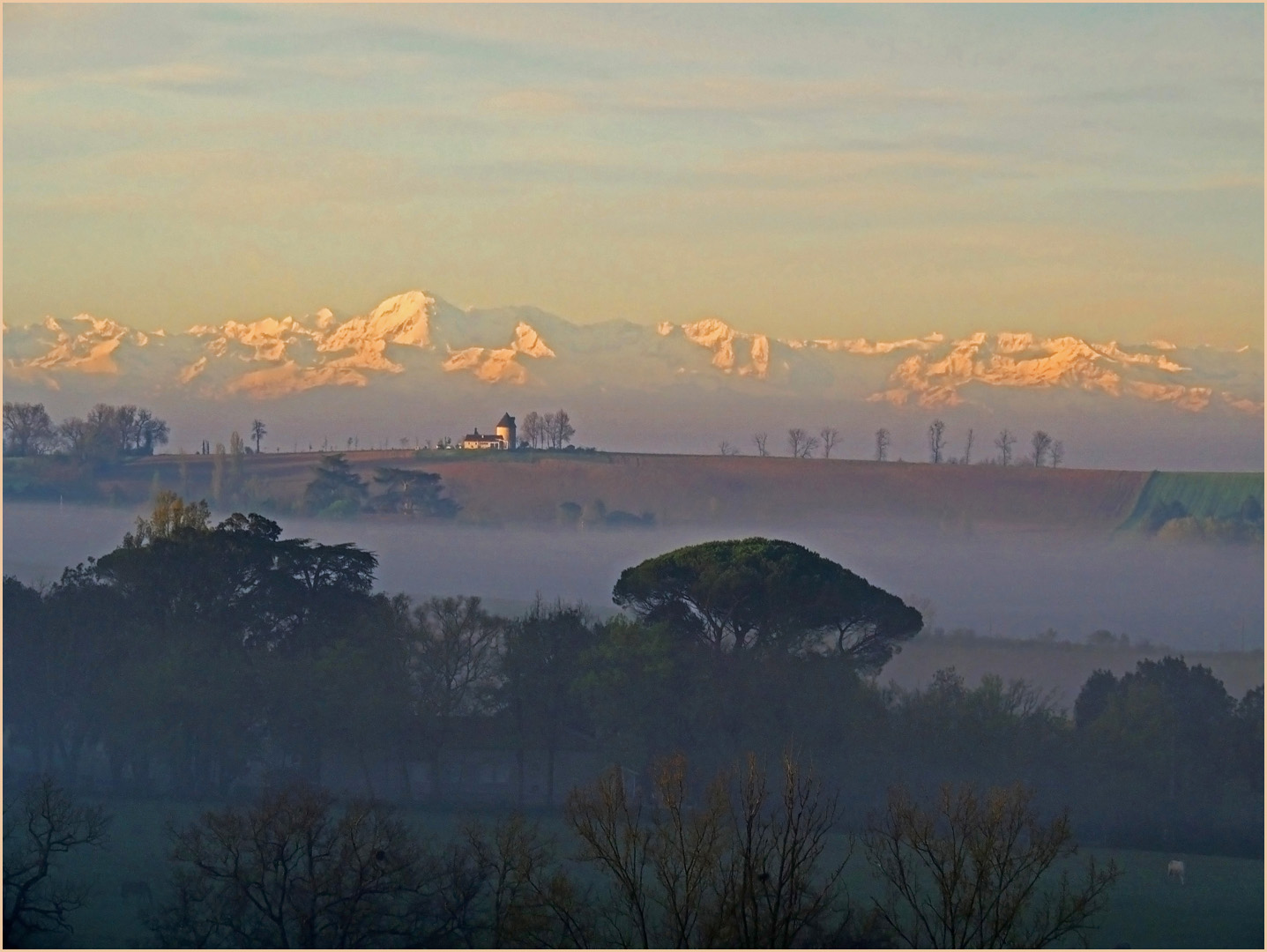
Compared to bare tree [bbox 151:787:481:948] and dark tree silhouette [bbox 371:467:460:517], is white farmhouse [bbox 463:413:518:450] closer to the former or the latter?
dark tree silhouette [bbox 371:467:460:517]

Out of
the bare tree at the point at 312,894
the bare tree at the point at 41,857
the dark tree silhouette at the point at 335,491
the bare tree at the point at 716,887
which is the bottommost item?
the bare tree at the point at 41,857

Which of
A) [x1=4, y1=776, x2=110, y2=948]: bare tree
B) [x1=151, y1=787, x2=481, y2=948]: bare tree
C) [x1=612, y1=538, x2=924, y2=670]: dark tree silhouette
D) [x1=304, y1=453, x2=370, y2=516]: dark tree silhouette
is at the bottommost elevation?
[x1=4, y1=776, x2=110, y2=948]: bare tree

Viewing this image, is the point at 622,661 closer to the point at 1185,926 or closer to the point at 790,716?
the point at 790,716

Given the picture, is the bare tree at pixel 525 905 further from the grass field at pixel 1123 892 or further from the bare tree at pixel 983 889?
the grass field at pixel 1123 892

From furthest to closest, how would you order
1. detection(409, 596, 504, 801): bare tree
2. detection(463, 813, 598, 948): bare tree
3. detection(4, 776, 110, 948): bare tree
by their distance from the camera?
detection(409, 596, 504, 801): bare tree, detection(4, 776, 110, 948): bare tree, detection(463, 813, 598, 948): bare tree

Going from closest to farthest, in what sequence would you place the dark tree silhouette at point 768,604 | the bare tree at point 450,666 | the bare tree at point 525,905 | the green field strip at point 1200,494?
the bare tree at point 525,905 → the bare tree at point 450,666 → the dark tree silhouette at point 768,604 → the green field strip at point 1200,494

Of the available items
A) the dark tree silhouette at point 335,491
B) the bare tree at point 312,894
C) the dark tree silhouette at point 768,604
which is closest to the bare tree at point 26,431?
the dark tree silhouette at point 335,491

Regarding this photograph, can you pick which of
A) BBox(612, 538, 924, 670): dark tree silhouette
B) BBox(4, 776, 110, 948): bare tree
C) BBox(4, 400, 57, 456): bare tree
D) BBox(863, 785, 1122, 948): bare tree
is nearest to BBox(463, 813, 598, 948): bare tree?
BBox(863, 785, 1122, 948): bare tree
